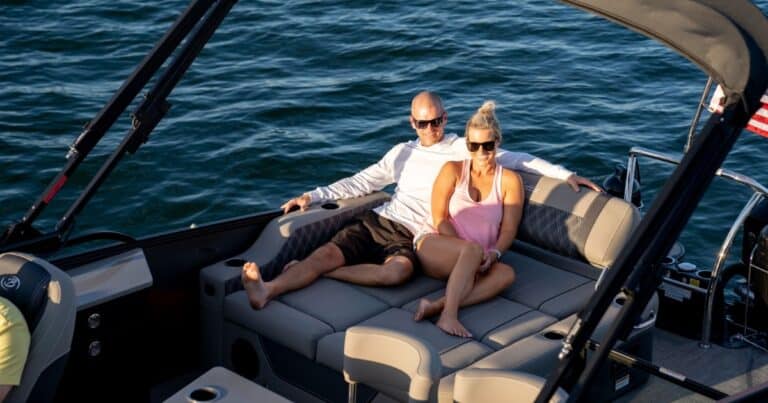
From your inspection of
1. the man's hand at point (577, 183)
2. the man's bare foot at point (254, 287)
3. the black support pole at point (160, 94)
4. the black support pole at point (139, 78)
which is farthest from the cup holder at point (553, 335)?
the black support pole at point (139, 78)

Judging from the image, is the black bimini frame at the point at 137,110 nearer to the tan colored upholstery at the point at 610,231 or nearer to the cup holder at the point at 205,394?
the cup holder at the point at 205,394

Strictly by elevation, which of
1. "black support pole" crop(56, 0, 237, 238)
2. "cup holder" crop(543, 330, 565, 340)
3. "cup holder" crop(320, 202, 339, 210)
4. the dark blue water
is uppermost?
"black support pole" crop(56, 0, 237, 238)

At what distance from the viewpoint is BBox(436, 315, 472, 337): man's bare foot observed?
16.8ft

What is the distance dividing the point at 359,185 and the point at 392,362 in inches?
80.1

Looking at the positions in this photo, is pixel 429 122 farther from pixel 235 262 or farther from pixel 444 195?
pixel 235 262

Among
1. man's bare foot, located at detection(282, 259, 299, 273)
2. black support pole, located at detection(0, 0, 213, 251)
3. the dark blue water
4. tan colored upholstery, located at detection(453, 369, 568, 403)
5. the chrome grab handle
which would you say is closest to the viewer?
tan colored upholstery, located at detection(453, 369, 568, 403)

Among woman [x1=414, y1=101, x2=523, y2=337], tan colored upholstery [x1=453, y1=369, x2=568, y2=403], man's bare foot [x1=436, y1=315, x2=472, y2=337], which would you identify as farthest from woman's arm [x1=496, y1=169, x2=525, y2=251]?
tan colored upholstery [x1=453, y1=369, x2=568, y2=403]

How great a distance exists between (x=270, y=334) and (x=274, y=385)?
0.72 ft

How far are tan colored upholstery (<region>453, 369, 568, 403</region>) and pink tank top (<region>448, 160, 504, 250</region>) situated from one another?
1376mm

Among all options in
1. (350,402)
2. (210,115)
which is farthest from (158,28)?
(350,402)

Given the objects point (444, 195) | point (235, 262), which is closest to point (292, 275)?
point (235, 262)

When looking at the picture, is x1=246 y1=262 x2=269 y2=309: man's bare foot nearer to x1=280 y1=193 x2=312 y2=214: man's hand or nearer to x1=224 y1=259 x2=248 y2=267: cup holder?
x1=224 y1=259 x2=248 y2=267: cup holder

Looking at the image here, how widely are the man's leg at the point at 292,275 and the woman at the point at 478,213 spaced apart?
1.33 feet

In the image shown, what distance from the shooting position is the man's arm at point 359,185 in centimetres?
605
